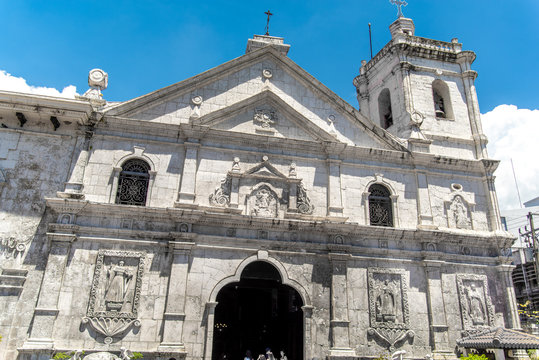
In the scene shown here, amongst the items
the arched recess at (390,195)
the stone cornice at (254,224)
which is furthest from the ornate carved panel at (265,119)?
the arched recess at (390,195)

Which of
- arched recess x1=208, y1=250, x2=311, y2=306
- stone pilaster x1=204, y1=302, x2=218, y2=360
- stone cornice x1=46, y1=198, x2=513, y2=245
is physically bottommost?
stone pilaster x1=204, y1=302, x2=218, y2=360

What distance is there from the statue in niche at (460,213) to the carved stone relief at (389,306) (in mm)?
3316

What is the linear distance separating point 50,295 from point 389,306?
10.9 meters

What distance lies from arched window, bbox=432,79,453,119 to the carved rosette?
10.4 m

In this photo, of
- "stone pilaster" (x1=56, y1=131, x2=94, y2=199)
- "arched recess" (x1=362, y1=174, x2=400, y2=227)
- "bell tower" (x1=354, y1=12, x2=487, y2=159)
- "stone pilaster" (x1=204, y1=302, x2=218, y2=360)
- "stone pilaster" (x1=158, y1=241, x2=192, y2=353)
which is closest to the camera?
"stone pilaster" (x1=158, y1=241, x2=192, y2=353)

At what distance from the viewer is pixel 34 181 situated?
13.9 m

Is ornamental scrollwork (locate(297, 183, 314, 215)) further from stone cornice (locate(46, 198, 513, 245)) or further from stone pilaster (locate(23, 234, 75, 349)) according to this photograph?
stone pilaster (locate(23, 234, 75, 349))

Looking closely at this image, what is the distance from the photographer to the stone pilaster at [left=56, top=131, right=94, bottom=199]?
44.7 feet

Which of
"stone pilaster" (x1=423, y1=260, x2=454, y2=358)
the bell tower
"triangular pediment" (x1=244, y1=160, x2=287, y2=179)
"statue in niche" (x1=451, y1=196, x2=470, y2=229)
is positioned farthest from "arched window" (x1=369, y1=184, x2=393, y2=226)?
"triangular pediment" (x1=244, y1=160, x2=287, y2=179)

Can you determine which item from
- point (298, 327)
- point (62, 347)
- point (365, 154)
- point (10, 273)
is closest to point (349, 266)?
point (298, 327)

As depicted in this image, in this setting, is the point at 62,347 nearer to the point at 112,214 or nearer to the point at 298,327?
the point at 112,214

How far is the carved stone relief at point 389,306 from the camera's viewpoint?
1427 centimetres

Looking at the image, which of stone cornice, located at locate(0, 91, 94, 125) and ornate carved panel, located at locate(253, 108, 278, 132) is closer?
stone cornice, located at locate(0, 91, 94, 125)

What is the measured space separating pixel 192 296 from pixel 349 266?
542 centimetres
